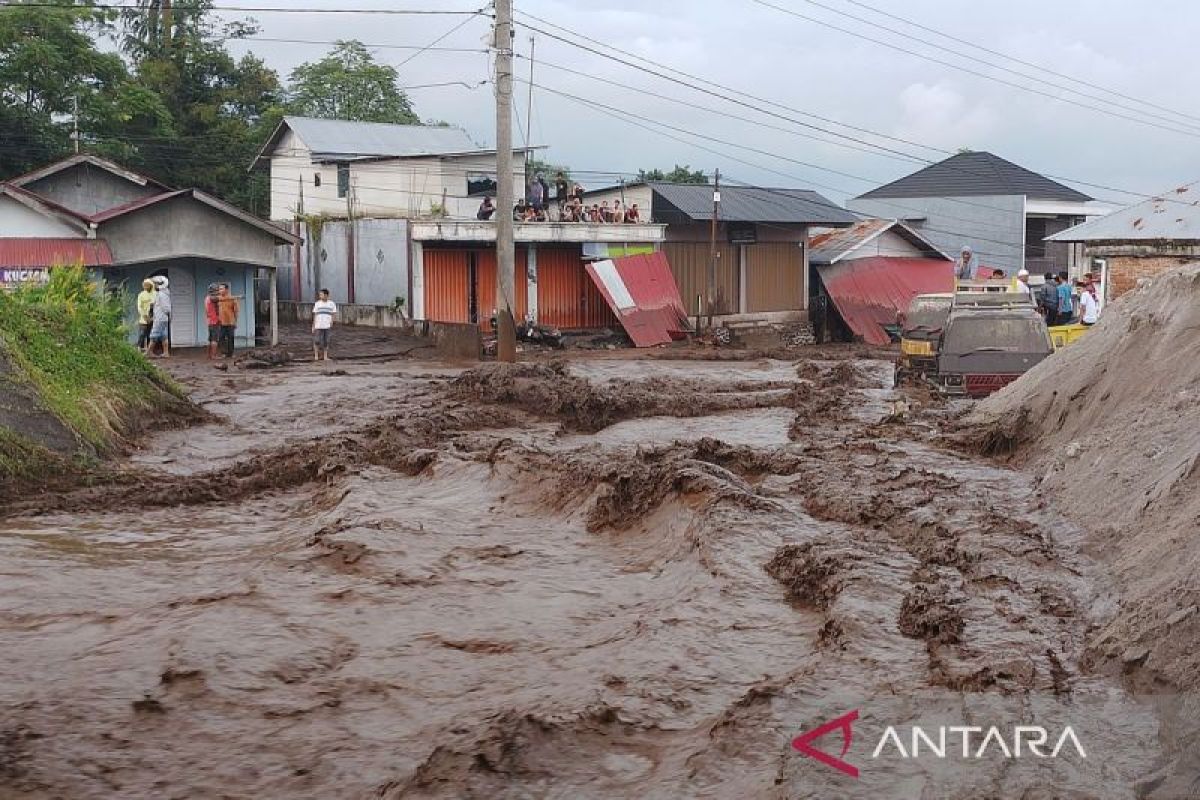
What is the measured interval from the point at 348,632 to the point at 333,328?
25.0 meters

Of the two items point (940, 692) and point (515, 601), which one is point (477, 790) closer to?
point (940, 692)

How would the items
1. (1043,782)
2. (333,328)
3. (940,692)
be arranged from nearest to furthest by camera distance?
(1043,782) < (940,692) < (333,328)

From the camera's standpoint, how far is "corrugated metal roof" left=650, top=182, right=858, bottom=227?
3406cm

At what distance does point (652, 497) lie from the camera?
11031 millimetres

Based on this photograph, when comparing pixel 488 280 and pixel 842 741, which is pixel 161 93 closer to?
pixel 488 280

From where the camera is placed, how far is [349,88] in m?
54.2

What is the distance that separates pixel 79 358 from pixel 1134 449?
1152 cm

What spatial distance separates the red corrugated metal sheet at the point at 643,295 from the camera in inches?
1246

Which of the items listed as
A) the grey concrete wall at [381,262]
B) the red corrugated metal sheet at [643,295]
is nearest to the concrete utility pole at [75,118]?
the grey concrete wall at [381,262]

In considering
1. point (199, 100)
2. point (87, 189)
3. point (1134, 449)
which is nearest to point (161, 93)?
point (199, 100)

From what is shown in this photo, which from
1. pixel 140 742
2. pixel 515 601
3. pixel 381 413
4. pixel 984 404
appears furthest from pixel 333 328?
pixel 140 742

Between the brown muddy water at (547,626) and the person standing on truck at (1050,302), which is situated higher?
the person standing on truck at (1050,302)

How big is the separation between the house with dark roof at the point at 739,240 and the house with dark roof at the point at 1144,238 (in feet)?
41.0

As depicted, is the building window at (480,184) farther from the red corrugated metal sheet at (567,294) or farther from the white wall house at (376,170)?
the red corrugated metal sheet at (567,294)
